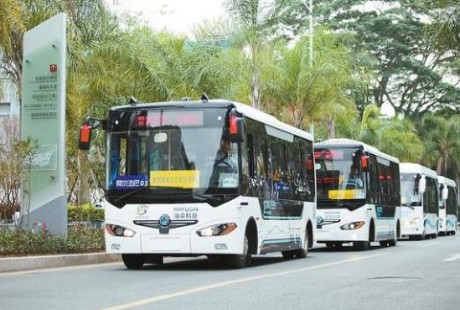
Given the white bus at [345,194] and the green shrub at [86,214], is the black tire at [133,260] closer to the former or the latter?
the white bus at [345,194]

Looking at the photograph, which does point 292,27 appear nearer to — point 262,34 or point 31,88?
point 262,34

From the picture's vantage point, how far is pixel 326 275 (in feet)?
46.2

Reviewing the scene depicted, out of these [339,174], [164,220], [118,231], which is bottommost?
[118,231]

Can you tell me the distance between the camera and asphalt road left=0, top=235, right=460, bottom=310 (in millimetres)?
9836

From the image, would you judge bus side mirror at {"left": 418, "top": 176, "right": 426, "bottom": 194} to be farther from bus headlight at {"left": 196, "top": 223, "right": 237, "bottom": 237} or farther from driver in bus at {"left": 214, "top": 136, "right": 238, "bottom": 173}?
bus headlight at {"left": 196, "top": 223, "right": 237, "bottom": 237}

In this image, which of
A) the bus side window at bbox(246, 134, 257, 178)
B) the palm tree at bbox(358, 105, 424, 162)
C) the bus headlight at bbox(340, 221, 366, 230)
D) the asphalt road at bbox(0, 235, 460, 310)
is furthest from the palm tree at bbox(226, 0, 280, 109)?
the palm tree at bbox(358, 105, 424, 162)

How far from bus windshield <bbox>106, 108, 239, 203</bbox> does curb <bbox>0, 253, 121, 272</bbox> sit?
1.82 meters

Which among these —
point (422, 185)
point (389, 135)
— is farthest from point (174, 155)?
point (389, 135)

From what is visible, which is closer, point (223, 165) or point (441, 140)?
point (223, 165)

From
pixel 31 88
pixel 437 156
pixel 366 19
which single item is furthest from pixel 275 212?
pixel 437 156

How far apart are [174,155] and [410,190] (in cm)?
2341

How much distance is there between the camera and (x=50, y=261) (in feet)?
53.2

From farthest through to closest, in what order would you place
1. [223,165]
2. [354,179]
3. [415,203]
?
[415,203]
[354,179]
[223,165]

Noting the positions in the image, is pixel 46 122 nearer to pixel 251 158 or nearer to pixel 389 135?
pixel 251 158
